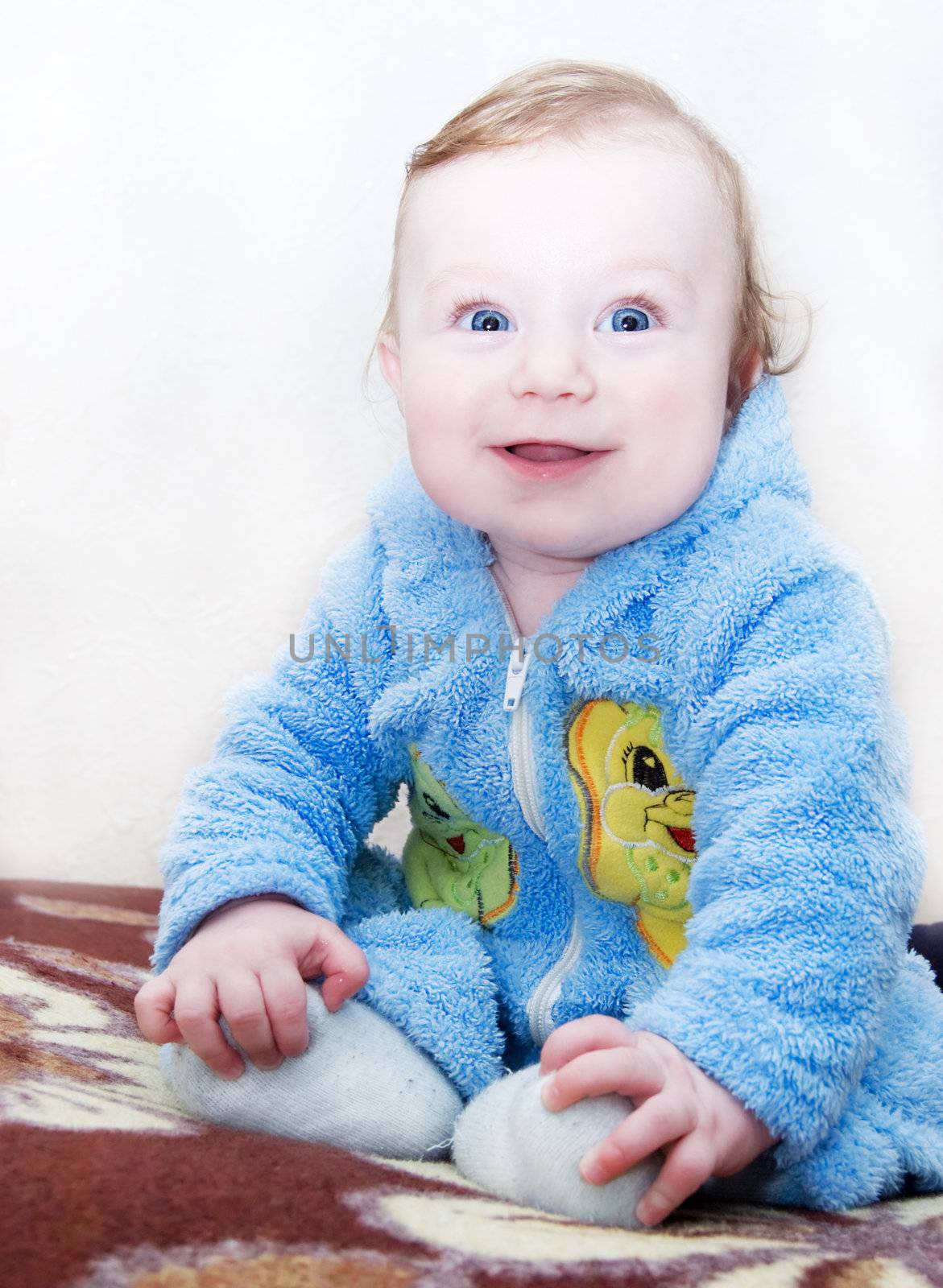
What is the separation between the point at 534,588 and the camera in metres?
1.07

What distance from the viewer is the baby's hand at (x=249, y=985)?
0.85m

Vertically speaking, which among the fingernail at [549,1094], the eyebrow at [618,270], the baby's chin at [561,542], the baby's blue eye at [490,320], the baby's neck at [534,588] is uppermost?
the eyebrow at [618,270]

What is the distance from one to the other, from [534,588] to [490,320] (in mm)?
204

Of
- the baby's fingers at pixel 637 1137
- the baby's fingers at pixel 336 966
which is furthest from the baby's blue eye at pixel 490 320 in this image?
the baby's fingers at pixel 637 1137

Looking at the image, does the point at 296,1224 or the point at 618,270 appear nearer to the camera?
the point at 296,1224

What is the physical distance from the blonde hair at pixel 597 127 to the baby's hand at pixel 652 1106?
54cm

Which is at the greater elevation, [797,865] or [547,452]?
[547,452]

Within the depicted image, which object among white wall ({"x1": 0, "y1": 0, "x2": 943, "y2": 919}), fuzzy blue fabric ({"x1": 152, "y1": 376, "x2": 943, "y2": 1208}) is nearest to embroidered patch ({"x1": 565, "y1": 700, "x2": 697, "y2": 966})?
fuzzy blue fabric ({"x1": 152, "y1": 376, "x2": 943, "y2": 1208})

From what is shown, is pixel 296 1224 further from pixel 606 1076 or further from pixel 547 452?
pixel 547 452

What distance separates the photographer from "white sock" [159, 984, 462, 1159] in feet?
2.83

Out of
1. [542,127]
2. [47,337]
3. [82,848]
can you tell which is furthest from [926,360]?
[82,848]

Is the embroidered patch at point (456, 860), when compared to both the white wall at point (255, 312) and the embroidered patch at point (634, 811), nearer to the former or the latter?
the embroidered patch at point (634, 811)

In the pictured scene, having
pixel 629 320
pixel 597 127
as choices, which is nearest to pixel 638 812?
pixel 629 320

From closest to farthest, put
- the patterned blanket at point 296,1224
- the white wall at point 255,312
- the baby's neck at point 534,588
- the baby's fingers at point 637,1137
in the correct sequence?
the patterned blanket at point 296,1224 < the baby's fingers at point 637,1137 < the baby's neck at point 534,588 < the white wall at point 255,312
